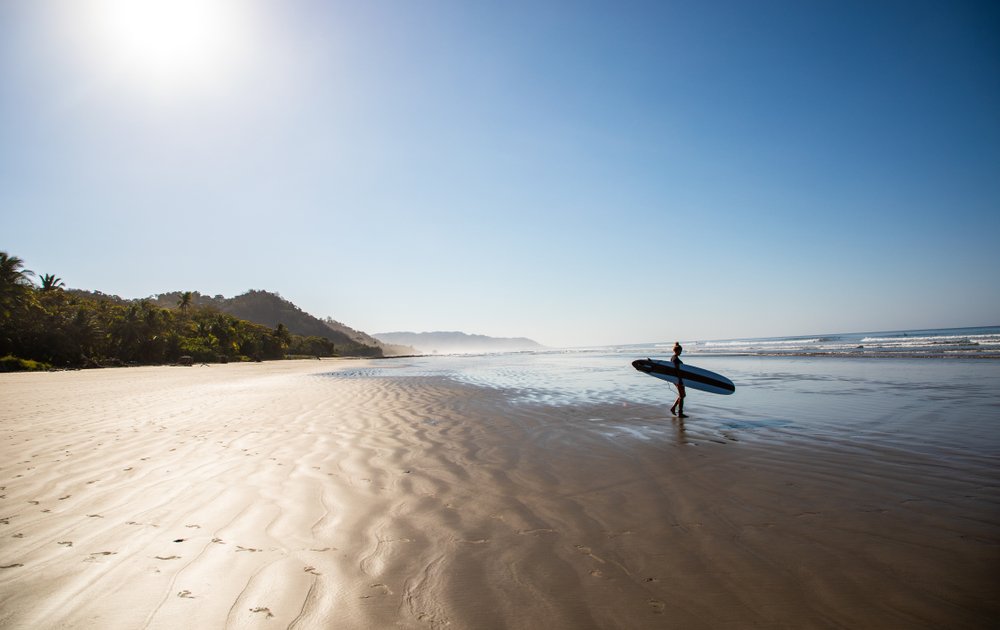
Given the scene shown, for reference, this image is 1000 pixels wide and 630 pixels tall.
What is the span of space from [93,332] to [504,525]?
48277mm

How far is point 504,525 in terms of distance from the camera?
4230mm

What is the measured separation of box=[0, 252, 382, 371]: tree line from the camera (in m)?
32.1

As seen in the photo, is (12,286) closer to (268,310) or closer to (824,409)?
(824,409)

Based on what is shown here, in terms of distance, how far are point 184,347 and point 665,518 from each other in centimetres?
5847

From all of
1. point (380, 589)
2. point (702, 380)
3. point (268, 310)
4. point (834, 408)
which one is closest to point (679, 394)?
point (702, 380)

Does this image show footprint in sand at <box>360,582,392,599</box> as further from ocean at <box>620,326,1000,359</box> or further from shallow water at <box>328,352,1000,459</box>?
ocean at <box>620,326,1000,359</box>

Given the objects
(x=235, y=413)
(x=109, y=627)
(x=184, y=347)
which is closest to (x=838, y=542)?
(x=109, y=627)

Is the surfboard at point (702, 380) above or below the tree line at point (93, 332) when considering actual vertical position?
below

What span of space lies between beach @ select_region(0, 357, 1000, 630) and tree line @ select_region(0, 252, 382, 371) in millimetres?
35005

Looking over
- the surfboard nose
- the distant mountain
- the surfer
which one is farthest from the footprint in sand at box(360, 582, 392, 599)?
the distant mountain

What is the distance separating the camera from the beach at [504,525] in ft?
9.10

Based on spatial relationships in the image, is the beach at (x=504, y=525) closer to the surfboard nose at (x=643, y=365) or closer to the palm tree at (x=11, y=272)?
the surfboard nose at (x=643, y=365)

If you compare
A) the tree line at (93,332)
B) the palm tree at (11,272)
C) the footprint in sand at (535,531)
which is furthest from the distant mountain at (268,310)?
the footprint in sand at (535,531)

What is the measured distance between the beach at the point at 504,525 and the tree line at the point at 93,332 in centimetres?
3501
